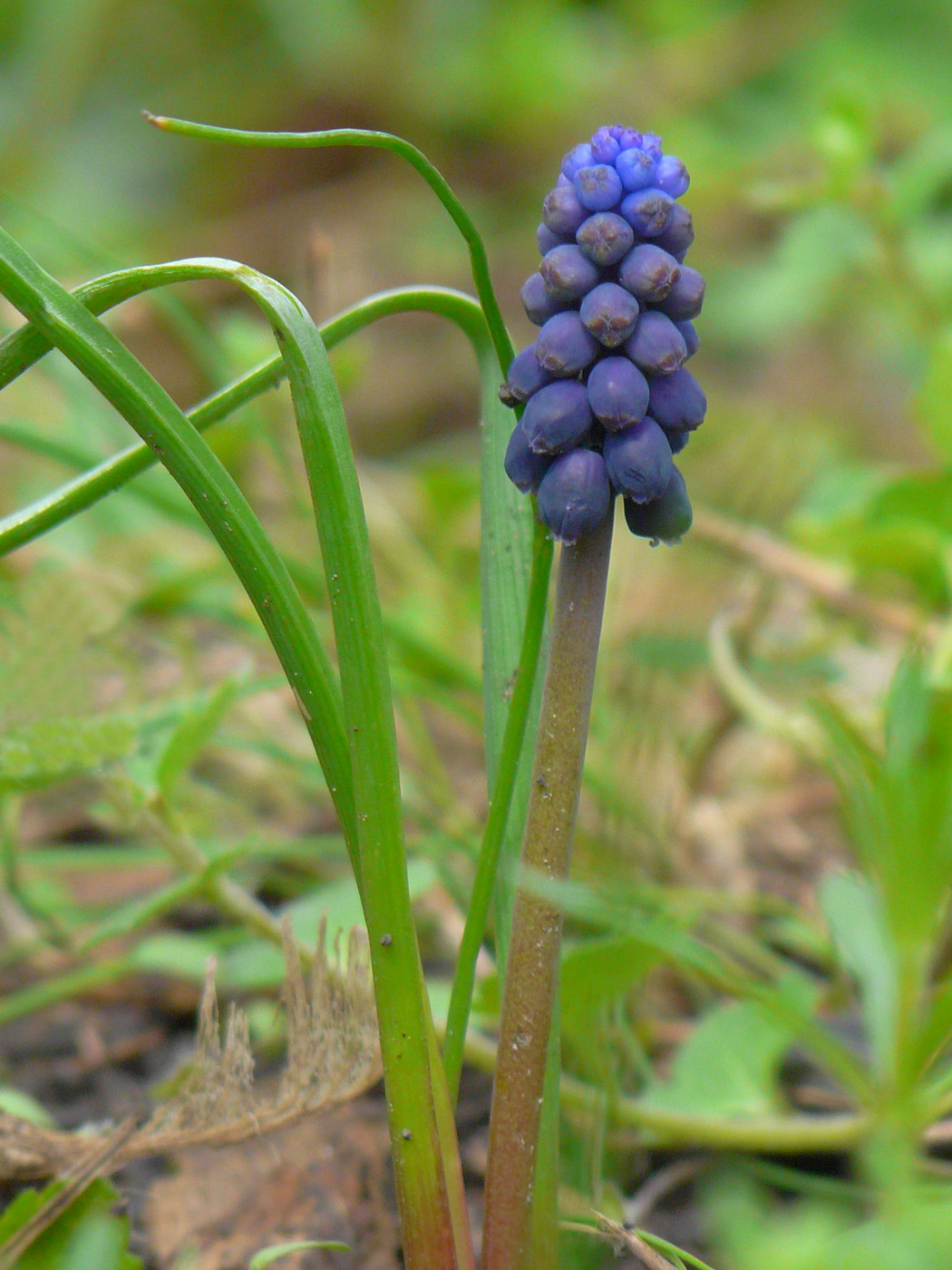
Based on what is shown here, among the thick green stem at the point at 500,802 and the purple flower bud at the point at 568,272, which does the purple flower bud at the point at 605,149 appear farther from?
the thick green stem at the point at 500,802

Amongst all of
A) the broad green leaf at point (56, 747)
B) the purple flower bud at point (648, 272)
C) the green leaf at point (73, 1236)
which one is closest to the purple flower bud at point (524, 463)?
the purple flower bud at point (648, 272)

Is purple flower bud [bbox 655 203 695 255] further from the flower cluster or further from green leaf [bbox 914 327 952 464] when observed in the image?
green leaf [bbox 914 327 952 464]

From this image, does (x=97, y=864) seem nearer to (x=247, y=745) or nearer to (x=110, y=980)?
(x=110, y=980)

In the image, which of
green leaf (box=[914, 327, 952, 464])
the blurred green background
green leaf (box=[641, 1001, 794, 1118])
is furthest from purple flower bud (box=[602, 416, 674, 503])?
the blurred green background

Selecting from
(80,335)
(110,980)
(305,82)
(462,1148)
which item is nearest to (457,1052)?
(462,1148)

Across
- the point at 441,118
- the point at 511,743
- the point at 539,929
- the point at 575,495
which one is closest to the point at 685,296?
the point at 575,495

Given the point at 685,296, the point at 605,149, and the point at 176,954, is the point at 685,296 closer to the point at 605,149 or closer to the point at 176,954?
the point at 605,149

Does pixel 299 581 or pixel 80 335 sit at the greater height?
pixel 299 581
